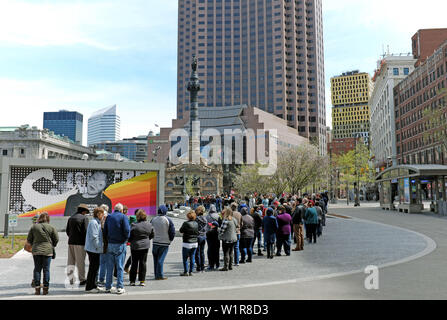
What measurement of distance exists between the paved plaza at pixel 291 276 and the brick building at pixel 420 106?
158 ft

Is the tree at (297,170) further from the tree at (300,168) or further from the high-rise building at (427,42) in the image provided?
the high-rise building at (427,42)

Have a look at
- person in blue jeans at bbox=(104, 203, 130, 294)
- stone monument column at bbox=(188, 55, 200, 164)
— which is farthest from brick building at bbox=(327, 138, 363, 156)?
person in blue jeans at bbox=(104, 203, 130, 294)

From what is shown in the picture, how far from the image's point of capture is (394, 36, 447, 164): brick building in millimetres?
58062

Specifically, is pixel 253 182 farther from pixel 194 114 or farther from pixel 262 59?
pixel 262 59

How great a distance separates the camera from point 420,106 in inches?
2589

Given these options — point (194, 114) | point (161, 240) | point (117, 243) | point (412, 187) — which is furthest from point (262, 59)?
point (117, 243)

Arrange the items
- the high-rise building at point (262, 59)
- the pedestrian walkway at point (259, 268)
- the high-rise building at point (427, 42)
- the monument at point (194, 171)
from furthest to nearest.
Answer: the high-rise building at point (262, 59) → the high-rise building at point (427, 42) → the monument at point (194, 171) → the pedestrian walkway at point (259, 268)

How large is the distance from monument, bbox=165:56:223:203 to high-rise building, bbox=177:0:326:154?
53941 millimetres

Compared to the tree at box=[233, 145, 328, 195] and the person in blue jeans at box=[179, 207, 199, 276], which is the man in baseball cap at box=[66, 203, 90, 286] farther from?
the tree at box=[233, 145, 328, 195]

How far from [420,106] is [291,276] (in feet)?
222

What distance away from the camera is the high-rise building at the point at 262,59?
454 feet


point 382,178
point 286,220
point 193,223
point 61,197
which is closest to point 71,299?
point 193,223

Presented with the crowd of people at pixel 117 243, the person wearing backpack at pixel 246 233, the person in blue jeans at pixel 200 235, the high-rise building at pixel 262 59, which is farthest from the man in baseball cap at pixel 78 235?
the high-rise building at pixel 262 59
